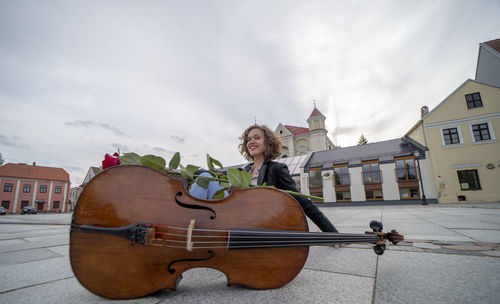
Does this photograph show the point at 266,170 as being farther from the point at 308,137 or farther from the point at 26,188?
the point at 26,188

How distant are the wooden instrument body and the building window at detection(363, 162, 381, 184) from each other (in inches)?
694

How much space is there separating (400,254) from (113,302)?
1930 millimetres

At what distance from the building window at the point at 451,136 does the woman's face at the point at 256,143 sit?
1751cm

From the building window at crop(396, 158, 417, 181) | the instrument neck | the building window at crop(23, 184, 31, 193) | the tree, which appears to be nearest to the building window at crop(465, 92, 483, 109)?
the building window at crop(396, 158, 417, 181)

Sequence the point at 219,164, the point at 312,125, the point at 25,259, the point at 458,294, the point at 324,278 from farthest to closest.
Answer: the point at 312,125 < the point at 25,259 < the point at 219,164 < the point at 324,278 < the point at 458,294

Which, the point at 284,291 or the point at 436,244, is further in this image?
the point at 436,244

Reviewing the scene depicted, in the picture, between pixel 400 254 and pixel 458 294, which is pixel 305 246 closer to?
pixel 458 294

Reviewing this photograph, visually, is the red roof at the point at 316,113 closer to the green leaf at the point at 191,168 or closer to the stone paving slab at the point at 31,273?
the green leaf at the point at 191,168

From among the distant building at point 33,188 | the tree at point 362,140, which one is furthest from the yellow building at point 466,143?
the distant building at point 33,188

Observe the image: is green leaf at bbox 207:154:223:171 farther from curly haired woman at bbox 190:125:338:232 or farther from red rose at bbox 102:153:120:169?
red rose at bbox 102:153:120:169

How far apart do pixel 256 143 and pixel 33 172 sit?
137ft

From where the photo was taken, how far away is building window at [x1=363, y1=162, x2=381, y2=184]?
1581 cm

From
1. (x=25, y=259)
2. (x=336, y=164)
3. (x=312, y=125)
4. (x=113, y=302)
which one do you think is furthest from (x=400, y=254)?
(x=312, y=125)

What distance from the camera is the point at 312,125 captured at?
26125 millimetres
